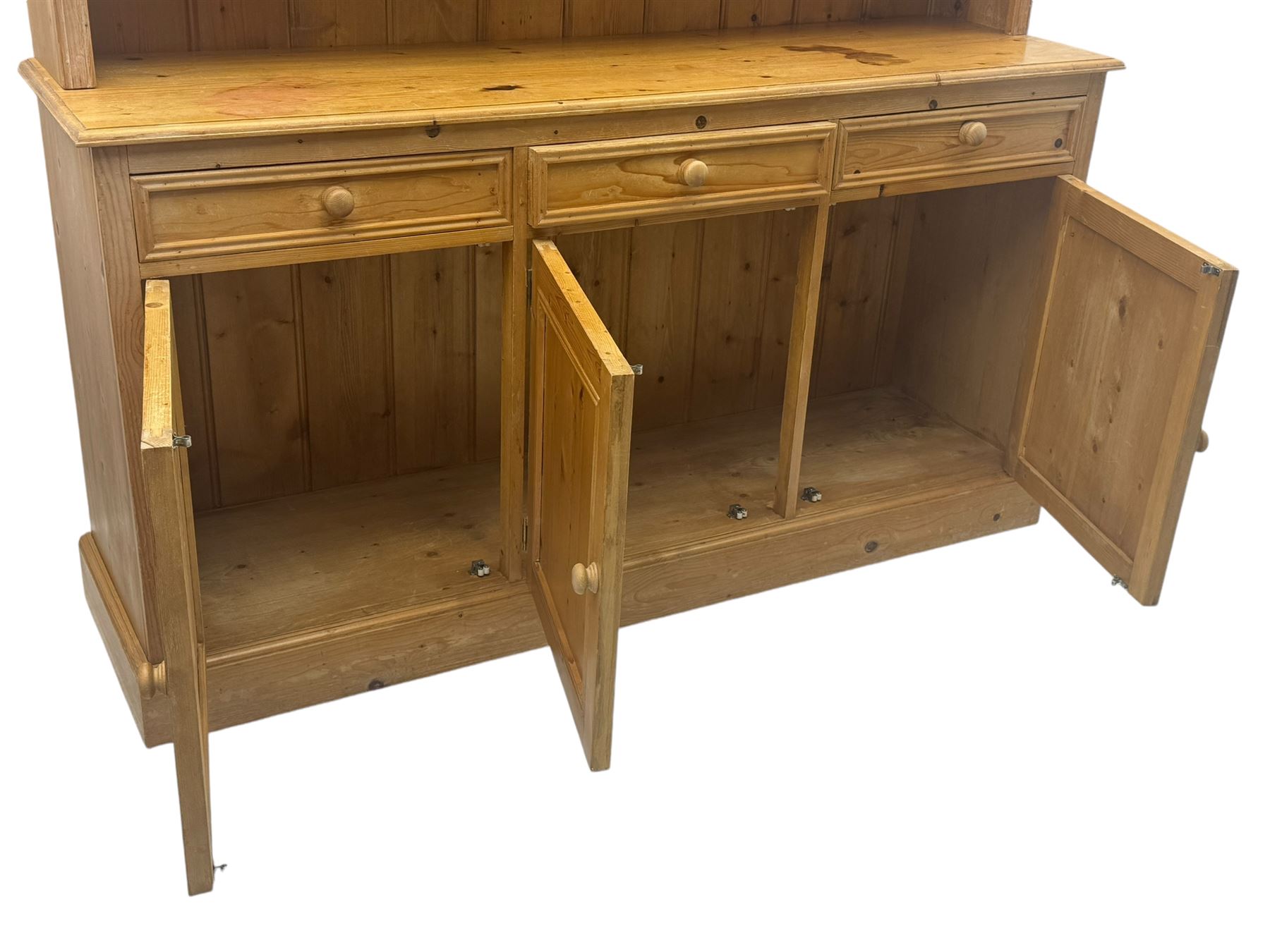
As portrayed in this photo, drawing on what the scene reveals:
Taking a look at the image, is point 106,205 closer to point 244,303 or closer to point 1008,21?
point 244,303

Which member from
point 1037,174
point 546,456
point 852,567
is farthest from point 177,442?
point 1037,174

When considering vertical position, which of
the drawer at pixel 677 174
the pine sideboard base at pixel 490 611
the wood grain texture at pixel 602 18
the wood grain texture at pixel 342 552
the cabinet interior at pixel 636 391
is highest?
the wood grain texture at pixel 602 18

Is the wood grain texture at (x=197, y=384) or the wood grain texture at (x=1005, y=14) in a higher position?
the wood grain texture at (x=1005, y=14)

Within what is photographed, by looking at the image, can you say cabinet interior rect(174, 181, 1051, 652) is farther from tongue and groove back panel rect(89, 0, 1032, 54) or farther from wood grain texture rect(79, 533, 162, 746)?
tongue and groove back panel rect(89, 0, 1032, 54)

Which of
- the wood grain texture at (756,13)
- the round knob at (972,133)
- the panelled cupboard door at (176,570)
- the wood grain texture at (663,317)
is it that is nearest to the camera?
the panelled cupboard door at (176,570)

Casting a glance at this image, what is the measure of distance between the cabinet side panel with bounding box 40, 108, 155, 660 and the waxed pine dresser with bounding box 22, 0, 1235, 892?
13 mm

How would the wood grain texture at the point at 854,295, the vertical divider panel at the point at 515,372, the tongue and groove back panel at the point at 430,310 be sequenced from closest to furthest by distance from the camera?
the vertical divider panel at the point at 515,372, the tongue and groove back panel at the point at 430,310, the wood grain texture at the point at 854,295

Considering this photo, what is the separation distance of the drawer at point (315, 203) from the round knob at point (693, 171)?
32 cm

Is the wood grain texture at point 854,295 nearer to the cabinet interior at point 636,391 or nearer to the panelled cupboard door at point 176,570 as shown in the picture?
the cabinet interior at point 636,391

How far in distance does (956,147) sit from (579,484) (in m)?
1.10

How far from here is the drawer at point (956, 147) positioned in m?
2.50

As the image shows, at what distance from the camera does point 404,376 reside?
110 inches

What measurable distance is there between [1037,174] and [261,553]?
169 centimetres

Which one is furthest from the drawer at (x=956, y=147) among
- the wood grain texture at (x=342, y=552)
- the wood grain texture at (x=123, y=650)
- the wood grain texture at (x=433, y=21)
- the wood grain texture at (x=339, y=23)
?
the wood grain texture at (x=123, y=650)
